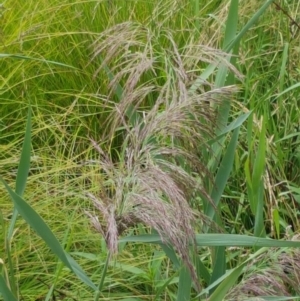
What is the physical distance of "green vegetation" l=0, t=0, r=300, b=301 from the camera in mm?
1142

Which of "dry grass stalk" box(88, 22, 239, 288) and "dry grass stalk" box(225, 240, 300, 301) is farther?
"dry grass stalk" box(225, 240, 300, 301)

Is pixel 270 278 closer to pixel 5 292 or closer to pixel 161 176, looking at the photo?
pixel 161 176

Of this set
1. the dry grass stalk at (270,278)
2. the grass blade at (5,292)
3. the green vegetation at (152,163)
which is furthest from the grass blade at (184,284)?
the grass blade at (5,292)

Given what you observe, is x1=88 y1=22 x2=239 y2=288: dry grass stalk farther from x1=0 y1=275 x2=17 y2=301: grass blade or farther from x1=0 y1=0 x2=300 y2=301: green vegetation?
x1=0 y1=275 x2=17 y2=301: grass blade

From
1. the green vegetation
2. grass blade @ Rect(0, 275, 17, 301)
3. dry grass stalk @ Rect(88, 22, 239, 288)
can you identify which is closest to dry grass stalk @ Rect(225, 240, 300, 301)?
the green vegetation

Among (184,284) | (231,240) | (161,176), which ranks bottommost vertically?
(184,284)

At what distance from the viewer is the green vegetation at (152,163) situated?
1142 mm

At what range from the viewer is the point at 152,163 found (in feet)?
3.57

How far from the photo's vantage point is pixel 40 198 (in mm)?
1985

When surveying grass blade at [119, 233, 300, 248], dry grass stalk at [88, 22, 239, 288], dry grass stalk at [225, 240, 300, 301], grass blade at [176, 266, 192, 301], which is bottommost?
grass blade at [176, 266, 192, 301]

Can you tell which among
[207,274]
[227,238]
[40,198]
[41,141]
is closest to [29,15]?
[41,141]

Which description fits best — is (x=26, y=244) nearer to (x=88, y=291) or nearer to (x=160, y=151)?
(x=88, y=291)

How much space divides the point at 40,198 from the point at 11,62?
0.66m

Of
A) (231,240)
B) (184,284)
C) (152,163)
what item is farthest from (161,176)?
(184,284)
